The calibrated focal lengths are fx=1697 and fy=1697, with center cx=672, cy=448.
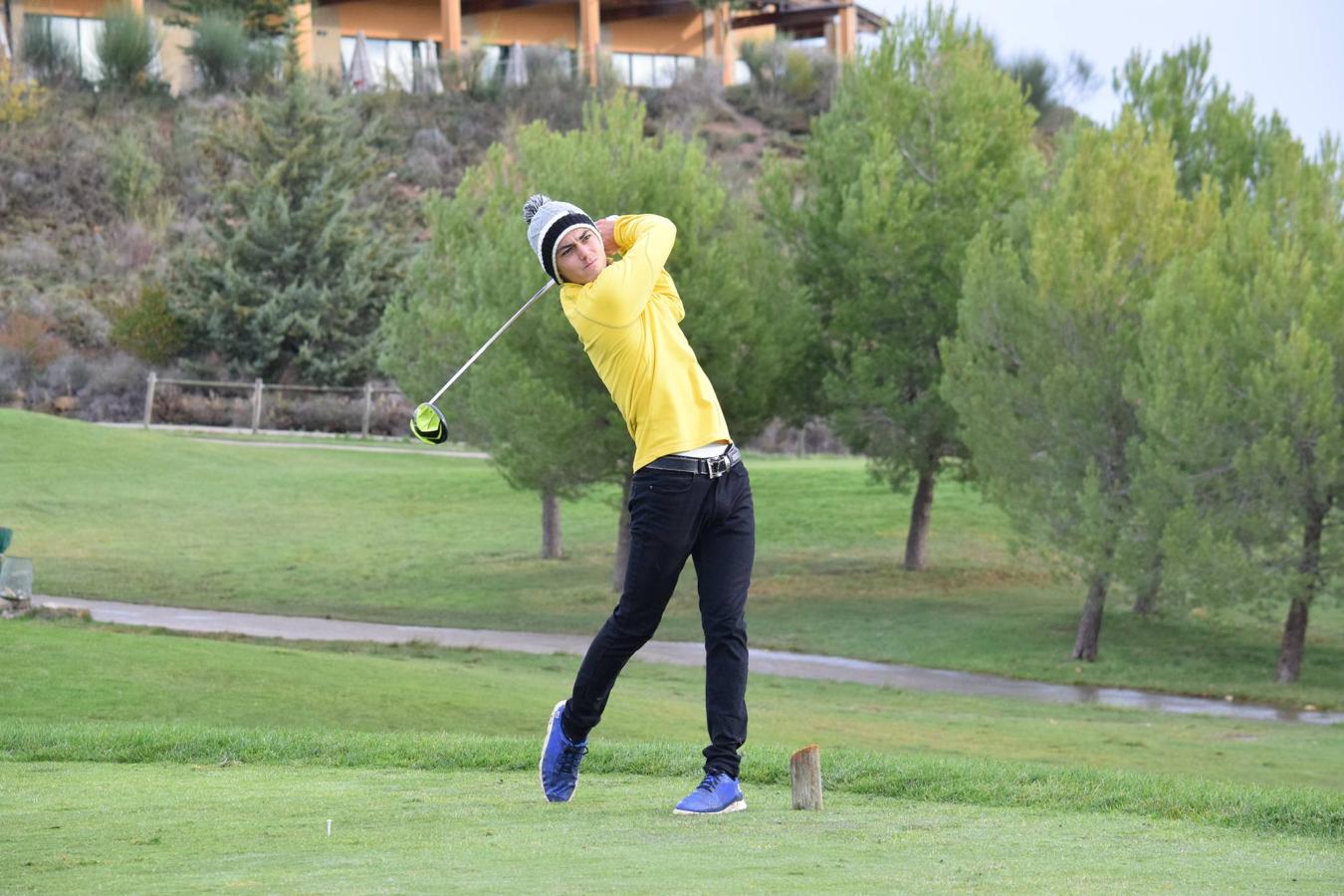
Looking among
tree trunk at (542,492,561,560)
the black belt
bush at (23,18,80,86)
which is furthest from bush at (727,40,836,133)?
the black belt

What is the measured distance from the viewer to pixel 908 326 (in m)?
29.9

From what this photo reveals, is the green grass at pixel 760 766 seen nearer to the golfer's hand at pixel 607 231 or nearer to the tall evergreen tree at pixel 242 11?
the golfer's hand at pixel 607 231

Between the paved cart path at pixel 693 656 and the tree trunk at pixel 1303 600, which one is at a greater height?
the tree trunk at pixel 1303 600

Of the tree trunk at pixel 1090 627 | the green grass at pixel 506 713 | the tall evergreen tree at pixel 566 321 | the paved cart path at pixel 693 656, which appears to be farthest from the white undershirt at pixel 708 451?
the tall evergreen tree at pixel 566 321

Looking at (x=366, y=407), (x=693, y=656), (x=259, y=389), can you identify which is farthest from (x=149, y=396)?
(x=693, y=656)

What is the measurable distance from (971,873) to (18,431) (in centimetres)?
4184

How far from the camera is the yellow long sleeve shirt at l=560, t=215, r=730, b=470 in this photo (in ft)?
20.7

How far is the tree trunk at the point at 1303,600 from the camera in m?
21.9

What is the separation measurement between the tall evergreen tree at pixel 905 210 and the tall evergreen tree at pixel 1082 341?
4.17 m

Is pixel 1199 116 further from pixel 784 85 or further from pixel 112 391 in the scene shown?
pixel 784 85

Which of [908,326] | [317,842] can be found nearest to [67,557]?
[908,326]

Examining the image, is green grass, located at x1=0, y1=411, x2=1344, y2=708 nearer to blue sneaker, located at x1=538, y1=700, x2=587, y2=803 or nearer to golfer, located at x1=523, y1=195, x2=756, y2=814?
blue sneaker, located at x1=538, y1=700, x2=587, y2=803

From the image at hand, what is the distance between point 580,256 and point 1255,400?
16669mm

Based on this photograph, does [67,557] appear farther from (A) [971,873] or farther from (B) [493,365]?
(A) [971,873]
